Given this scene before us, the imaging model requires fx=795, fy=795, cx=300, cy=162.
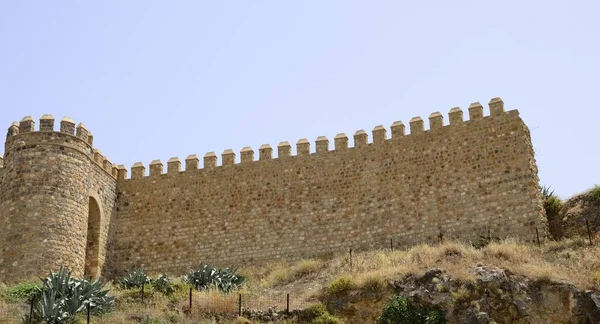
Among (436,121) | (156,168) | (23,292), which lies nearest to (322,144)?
(436,121)

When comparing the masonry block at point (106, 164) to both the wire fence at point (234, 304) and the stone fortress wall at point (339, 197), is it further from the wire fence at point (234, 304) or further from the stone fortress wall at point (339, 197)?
the wire fence at point (234, 304)

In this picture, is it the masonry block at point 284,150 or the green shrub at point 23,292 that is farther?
the masonry block at point 284,150

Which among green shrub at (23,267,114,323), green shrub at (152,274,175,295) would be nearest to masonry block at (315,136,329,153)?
green shrub at (152,274,175,295)

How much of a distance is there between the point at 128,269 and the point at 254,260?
12.0ft

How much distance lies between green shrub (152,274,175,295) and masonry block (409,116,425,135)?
7.48m

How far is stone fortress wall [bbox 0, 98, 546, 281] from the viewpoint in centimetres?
1959

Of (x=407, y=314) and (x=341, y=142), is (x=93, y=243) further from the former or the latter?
(x=407, y=314)

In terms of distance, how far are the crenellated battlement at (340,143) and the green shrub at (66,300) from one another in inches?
284

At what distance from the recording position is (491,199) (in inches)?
767

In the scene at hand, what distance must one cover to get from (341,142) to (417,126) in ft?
6.98

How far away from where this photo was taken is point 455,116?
67.6 feet

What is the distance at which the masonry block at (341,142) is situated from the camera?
21.6 meters

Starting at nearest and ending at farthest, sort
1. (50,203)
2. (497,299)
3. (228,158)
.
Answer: (497,299) < (50,203) < (228,158)

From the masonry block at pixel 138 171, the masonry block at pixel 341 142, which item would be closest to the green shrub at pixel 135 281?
the masonry block at pixel 138 171
